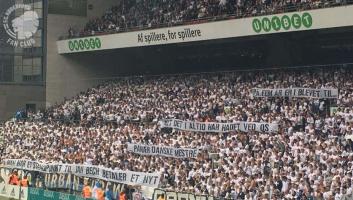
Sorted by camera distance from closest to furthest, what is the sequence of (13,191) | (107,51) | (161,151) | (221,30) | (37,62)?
1. (13,191)
2. (161,151)
3. (221,30)
4. (107,51)
5. (37,62)

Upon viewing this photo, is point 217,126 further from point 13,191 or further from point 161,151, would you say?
point 13,191

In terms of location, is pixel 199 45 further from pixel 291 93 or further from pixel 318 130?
pixel 318 130

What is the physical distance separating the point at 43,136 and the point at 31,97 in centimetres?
1099

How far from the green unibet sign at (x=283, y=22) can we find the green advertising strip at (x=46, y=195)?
12826 millimetres

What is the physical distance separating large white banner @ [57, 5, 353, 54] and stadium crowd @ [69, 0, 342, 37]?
1.20 ft

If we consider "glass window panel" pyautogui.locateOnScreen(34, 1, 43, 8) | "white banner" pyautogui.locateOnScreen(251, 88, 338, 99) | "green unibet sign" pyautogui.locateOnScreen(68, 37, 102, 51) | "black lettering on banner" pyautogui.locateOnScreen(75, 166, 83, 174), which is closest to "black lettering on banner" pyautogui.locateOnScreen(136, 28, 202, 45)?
"green unibet sign" pyautogui.locateOnScreen(68, 37, 102, 51)

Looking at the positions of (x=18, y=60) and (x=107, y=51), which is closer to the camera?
(x=107, y=51)

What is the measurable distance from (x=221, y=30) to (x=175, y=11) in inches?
226

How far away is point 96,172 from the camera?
26016 millimetres

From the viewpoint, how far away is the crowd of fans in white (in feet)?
70.5

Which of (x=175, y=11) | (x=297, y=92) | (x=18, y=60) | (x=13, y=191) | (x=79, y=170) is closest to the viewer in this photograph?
(x=13, y=191)

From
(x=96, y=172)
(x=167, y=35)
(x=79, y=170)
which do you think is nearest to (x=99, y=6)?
(x=167, y=35)

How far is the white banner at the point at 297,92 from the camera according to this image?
1081 inches

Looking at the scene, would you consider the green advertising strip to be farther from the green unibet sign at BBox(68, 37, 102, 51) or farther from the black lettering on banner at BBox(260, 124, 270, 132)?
the green unibet sign at BBox(68, 37, 102, 51)
